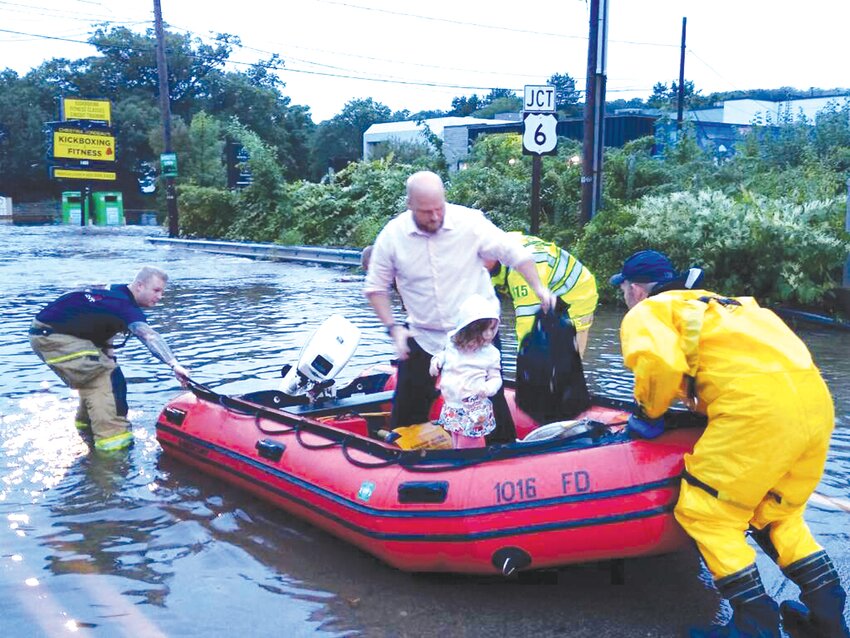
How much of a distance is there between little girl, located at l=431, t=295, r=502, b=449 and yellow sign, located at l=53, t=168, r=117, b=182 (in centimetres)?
4191

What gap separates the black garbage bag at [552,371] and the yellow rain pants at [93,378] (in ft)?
9.61

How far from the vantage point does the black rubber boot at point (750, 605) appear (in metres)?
3.44

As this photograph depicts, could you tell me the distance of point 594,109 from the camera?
1400cm

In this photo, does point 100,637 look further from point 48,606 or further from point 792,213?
point 792,213

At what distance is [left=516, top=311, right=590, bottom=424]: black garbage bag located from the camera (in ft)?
16.4

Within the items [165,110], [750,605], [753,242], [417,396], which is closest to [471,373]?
[417,396]

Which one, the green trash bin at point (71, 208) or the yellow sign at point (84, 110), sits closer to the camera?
the yellow sign at point (84, 110)

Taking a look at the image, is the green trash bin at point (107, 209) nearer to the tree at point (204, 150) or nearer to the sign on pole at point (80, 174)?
the sign on pole at point (80, 174)

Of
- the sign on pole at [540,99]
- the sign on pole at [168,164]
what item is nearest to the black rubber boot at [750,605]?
the sign on pole at [540,99]

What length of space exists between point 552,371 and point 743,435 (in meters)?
1.74

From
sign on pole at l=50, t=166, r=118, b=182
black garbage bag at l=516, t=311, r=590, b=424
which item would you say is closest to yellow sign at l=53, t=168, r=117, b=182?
sign on pole at l=50, t=166, r=118, b=182

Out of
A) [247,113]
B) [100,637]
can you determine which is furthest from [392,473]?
[247,113]

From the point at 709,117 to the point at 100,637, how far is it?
47736mm

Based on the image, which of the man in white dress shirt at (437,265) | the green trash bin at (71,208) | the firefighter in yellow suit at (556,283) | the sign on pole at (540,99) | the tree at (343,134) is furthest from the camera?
the tree at (343,134)
